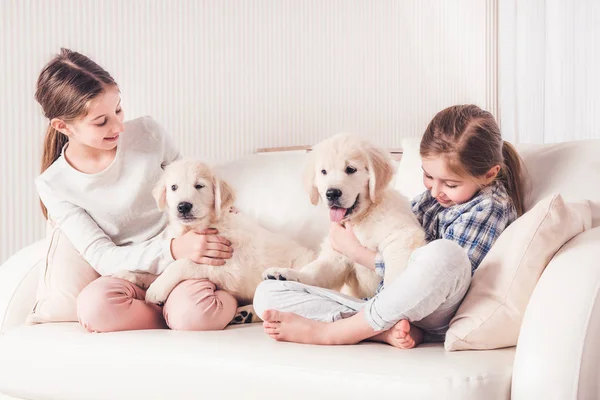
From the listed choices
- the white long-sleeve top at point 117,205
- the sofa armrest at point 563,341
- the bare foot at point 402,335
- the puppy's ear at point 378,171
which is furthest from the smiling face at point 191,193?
the sofa armrest at point 563,341

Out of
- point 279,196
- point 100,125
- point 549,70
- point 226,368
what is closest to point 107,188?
point 100,125

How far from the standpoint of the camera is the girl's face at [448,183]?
6.06ft

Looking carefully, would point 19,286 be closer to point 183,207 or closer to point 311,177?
point 183,207

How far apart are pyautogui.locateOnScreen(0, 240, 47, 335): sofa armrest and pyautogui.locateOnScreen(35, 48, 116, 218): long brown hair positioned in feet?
1.51

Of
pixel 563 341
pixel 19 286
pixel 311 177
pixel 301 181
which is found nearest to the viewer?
pixel 563 341

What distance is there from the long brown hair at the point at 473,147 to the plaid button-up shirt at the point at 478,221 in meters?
0.06

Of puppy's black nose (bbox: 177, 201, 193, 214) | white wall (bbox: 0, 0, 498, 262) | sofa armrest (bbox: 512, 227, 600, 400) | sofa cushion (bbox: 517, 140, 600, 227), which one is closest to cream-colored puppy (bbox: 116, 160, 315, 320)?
puppy's black nose (bbox: 177, 201, 193, 214)

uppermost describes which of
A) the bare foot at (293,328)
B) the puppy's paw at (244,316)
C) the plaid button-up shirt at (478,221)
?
the plaid button-up shirt at (478,221)

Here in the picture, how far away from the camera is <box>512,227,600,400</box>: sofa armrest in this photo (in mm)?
1290

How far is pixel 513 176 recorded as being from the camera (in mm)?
1920

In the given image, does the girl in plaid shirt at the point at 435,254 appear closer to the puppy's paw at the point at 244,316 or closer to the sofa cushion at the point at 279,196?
the puppy's paw at the point at 244,316

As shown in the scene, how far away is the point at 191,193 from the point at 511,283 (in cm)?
96

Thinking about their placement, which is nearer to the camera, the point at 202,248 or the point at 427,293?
the point at 427,293

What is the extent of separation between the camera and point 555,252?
5.09ft
